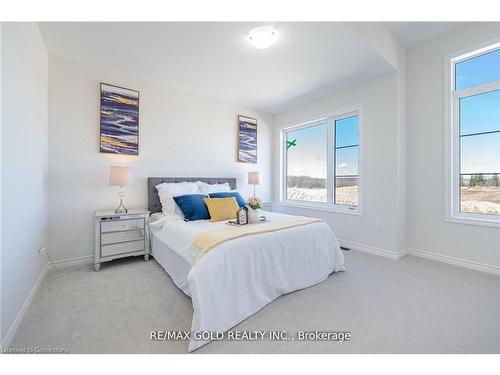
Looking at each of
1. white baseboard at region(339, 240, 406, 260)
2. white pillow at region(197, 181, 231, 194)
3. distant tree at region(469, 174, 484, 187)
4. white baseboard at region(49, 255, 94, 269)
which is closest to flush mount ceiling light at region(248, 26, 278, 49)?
white pillow at region(197, 181, 231, 194)

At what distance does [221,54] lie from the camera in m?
2.52

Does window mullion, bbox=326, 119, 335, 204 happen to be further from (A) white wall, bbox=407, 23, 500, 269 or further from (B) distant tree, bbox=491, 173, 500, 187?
(B) distant tree, bbox=491, 173, 500, 187

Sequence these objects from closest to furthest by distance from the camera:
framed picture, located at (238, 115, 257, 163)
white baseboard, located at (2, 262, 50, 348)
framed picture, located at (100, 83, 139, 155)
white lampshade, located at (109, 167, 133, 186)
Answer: white baseboard, located at (2, 262, 50, 348)
white lampshade, located at (109, 167, 133, 186)
framed picture, located at (100, 83, 139, 155)
framed picture, located at (238, 115, 257, 163)

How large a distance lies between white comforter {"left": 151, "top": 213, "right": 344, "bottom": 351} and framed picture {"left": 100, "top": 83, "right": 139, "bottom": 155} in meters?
1.30

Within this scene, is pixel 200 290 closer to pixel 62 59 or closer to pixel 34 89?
pixel 34 89

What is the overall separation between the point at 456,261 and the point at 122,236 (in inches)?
168

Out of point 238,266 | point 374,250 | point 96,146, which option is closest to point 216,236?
point 238,266

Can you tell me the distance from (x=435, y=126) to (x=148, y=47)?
12.3 feet

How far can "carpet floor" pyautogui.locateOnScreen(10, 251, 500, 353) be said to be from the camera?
1396mm

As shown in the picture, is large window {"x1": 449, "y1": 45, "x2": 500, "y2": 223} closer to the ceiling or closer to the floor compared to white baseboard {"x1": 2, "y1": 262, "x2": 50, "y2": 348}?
closer to the ceiling

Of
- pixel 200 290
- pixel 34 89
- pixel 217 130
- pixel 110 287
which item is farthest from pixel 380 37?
pixel 110 287

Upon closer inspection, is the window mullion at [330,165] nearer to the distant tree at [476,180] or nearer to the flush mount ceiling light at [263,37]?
the distant tree at [476,180]

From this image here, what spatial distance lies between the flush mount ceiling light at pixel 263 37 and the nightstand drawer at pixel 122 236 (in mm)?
2636

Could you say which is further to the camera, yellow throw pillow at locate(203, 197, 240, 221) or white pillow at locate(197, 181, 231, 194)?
white pillow at locate(197, 181, 231, 194)
